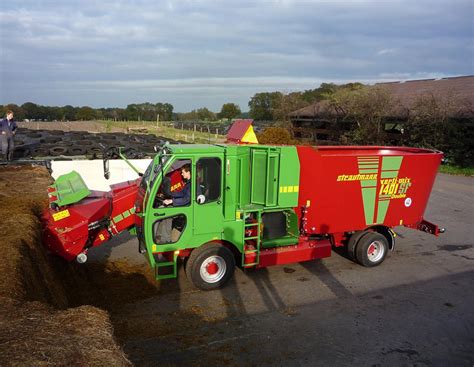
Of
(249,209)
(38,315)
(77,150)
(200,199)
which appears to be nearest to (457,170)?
(249,209)

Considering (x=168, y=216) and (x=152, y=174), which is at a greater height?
(x=152, y=174)

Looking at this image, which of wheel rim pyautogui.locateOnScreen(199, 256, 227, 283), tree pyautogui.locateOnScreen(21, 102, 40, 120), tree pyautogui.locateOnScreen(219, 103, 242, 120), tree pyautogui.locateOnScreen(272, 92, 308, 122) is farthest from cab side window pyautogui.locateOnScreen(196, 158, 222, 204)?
tree pyautogui.locateOnScreen(219, 103, 242, 120)

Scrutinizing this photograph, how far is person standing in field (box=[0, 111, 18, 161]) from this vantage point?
1231cm

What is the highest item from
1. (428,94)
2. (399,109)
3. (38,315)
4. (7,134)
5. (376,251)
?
(428,94)

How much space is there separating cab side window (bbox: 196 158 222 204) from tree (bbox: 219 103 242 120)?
195 ft

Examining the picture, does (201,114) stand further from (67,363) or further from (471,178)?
(67,363)

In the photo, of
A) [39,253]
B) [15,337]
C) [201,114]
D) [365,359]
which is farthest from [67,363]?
[201,114]

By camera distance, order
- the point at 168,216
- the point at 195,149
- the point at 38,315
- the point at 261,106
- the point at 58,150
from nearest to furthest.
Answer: the point at 38,315 < the point at 168,216 < the point at 195,149 < the point at 58,150 < the point at 261,106

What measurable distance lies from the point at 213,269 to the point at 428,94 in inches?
819

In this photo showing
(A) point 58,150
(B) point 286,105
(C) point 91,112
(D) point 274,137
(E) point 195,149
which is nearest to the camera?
(E) point 195,149

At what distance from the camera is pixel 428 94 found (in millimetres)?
22844

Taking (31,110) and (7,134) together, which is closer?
(7,134)

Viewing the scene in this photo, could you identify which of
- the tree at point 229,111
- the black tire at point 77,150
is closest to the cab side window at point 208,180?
the black tire at point 77,150

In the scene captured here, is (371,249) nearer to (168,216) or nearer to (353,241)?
(353,241)
